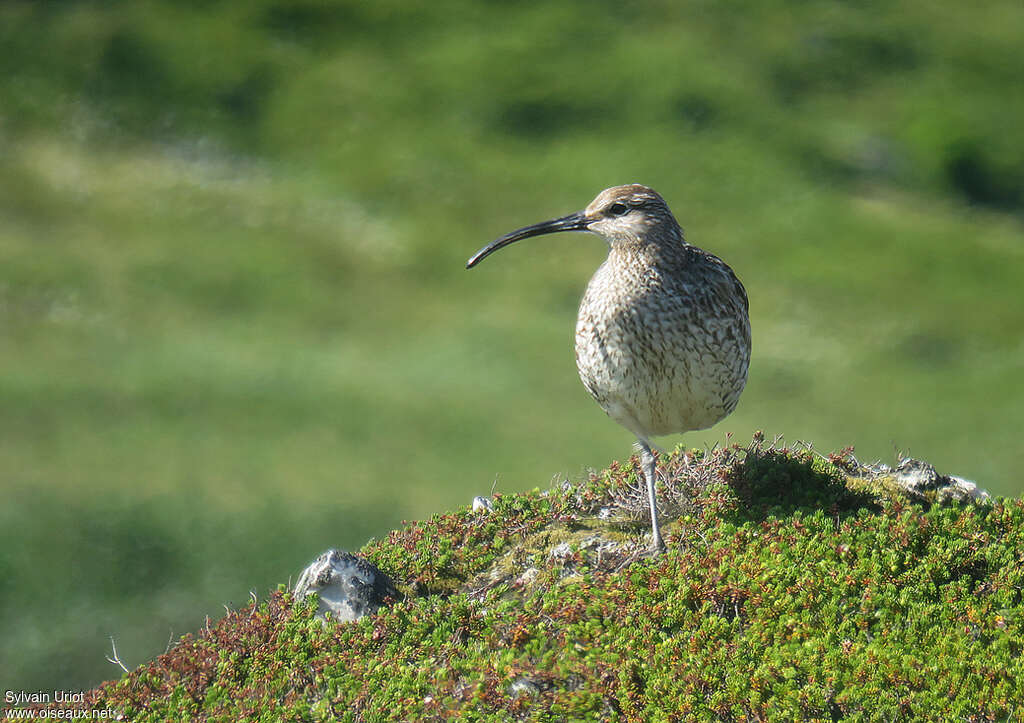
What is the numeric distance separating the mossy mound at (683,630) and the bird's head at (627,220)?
2290mm

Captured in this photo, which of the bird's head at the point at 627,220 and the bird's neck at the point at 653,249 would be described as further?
the bird's head at the point at 627,220

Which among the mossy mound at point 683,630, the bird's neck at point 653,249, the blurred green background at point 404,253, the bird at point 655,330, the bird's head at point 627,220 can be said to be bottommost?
the mossy mound at point 683,630

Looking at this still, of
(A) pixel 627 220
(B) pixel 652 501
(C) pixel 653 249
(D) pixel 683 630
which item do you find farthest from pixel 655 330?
(D) pixel 683 630

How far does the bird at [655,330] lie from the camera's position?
31.0 ft

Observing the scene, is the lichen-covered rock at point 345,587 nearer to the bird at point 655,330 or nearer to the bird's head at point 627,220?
the bird at point 655,330

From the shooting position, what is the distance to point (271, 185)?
32250mm

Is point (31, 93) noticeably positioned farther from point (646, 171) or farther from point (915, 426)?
point (915, 426)

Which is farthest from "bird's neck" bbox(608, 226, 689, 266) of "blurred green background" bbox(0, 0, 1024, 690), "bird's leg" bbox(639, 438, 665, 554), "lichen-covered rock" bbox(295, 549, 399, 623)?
"blurred green background" bbox(0, 0, 1024, 690)

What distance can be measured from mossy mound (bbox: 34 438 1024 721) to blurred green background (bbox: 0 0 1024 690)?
32.3 feet

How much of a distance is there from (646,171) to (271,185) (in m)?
10.7

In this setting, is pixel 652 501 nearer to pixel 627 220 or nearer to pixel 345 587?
pixel 627 220

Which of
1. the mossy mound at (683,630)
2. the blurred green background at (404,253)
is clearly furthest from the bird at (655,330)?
the blurred green background at (404,253)

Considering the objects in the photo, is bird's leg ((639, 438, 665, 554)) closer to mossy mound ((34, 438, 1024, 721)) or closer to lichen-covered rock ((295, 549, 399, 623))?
mossy mound ((34, 438, 1024, 721))

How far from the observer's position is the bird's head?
395 inches
